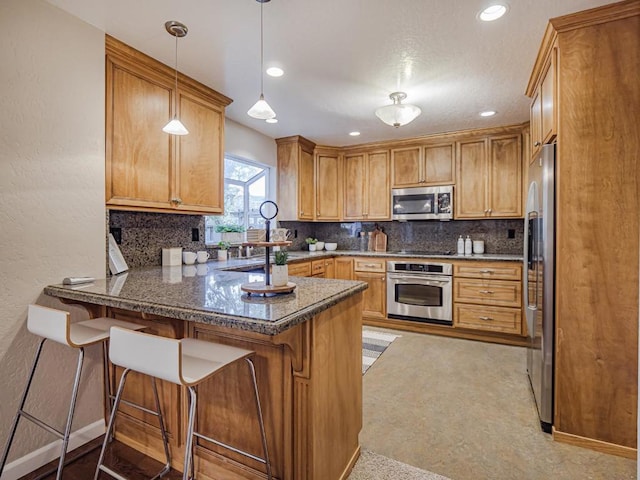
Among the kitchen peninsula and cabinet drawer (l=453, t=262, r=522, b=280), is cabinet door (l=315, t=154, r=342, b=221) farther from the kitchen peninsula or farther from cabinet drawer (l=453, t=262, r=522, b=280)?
the kitchen peninsula

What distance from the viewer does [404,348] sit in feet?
11.4

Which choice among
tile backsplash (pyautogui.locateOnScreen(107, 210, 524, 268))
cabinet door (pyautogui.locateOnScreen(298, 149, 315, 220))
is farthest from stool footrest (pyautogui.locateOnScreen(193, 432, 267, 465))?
cabinet door (pyautogui.locateOnScreen(298, 149, 315, 220))

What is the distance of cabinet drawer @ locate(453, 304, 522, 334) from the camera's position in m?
3.53

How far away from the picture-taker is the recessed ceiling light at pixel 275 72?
2436 millimetres

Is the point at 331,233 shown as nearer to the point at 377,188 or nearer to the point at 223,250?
the point at 377,188

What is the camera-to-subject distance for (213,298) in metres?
1.42

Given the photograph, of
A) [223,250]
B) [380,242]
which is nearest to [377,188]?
[380,242]

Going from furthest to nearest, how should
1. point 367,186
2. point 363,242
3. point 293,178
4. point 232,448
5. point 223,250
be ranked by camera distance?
point 363,242, point 367,186, point 293,178, point 223,250, point 232,448

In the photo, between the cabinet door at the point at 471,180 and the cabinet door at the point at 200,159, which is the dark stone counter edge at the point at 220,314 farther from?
the cabinet door at the point at 471,180

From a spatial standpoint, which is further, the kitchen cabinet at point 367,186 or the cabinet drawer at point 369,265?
the kitchen cabinet at point 367,186

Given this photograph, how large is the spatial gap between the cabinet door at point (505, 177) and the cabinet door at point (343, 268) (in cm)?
184

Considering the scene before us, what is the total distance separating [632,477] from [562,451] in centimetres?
28

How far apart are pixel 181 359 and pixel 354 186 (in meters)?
3.94

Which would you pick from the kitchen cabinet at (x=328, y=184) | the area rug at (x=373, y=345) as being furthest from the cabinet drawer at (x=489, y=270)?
the kitchen cabinet at (x=328, y=184)
